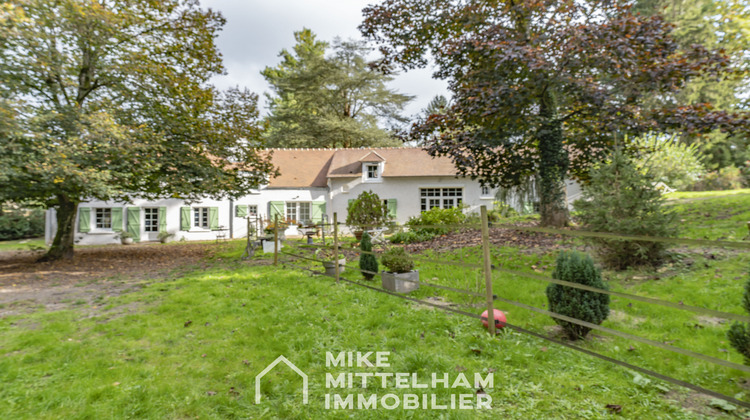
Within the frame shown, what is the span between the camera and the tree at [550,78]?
8430mm

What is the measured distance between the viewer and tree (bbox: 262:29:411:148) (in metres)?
28.0

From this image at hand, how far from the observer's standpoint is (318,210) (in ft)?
72.3

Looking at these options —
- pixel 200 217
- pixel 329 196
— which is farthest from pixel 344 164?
pixel 200 217

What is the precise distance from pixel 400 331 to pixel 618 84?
9.56m

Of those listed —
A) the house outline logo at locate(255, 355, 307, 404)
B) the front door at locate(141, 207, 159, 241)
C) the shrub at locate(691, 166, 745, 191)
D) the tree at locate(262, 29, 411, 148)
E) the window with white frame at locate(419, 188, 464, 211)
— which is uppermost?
the tree at locate(262, 29, 411, 148)

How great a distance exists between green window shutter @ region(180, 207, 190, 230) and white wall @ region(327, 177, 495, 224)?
8599 millimetres

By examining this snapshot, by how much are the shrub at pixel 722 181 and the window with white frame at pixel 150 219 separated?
34125mm

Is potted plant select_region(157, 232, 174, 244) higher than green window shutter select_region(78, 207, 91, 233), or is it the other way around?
green window shutter select_region(78, 207, 91, 233)

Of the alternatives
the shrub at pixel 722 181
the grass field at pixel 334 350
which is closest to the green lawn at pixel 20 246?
the grass field at pixel 334 350

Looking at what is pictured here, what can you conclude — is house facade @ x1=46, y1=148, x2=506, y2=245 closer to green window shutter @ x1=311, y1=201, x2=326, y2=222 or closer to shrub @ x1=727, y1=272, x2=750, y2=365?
green window shutter @ x1=311, y1=201, x2=326, y2=222

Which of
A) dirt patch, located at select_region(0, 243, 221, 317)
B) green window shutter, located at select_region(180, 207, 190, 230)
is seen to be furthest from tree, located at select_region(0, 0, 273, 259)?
green window shutter, located at select_region(180, 207, 190, 230)

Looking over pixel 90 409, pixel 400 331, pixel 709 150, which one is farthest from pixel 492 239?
Result: pixel 709 150

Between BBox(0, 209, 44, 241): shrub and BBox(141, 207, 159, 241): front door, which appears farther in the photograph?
BBox(0, 209, 44, 241): shrub

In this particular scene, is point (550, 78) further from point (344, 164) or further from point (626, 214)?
point (344, 164)
